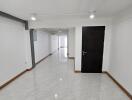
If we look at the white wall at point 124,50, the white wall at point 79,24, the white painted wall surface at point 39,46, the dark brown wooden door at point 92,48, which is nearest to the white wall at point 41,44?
the white painted wall surface at point 39,46

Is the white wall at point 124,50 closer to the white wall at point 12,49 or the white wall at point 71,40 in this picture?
the white wall at point 12,49

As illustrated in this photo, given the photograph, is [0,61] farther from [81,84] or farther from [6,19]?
[81,84]

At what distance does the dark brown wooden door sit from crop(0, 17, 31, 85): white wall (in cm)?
248

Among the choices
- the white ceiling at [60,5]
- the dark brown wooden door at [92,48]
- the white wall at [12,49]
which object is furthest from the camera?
the dark brown wooden door at [92,48]

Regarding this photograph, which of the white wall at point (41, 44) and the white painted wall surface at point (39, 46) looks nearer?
the white painted wall surface at point (39, 46)

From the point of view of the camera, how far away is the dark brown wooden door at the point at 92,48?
11.7 ft

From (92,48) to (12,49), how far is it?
3.02 metres

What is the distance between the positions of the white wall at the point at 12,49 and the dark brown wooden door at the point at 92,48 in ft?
8.15

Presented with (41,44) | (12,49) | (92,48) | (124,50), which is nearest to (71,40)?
(41,44)

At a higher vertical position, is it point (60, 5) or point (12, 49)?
point (60, 5)

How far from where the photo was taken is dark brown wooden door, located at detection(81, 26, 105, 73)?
140 inches

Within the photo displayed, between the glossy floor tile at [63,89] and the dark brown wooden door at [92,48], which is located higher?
the dark brown wooden door at [92,48]

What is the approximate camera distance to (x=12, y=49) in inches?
126

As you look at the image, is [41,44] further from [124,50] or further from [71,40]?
[124,50]
